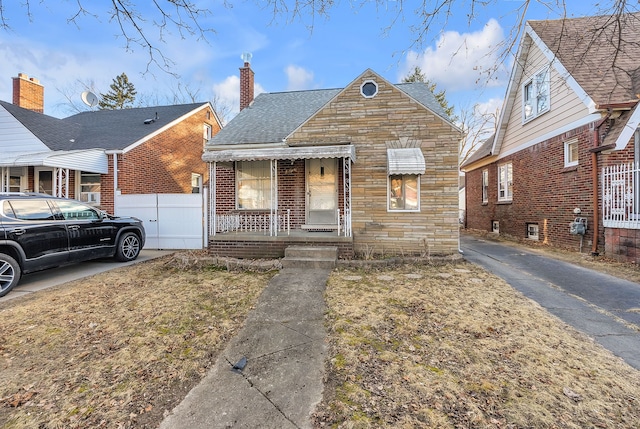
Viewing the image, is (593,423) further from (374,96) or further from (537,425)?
(374,96)

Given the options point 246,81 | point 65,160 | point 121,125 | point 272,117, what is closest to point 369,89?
point 272,117

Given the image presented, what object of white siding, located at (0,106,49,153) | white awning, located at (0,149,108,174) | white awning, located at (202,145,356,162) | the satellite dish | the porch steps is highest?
the satellite dish

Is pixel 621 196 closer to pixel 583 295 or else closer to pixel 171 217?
pixel 583 295

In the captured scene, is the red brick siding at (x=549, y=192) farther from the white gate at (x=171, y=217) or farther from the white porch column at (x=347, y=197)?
the white gate at (x=171, y=217)

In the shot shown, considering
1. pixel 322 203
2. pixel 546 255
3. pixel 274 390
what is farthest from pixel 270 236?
pixel 546 255

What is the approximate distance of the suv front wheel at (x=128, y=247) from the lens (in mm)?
8086

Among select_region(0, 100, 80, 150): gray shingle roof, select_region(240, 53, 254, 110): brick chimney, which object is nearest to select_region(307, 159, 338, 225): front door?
select_region(240, 53, 254, 110): brick chimney

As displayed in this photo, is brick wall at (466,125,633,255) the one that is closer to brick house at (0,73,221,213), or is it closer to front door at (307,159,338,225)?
front door at (307,159,338,225)

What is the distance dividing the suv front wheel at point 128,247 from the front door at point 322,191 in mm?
5179

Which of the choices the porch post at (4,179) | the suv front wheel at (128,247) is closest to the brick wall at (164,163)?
the porch post at (4,179)

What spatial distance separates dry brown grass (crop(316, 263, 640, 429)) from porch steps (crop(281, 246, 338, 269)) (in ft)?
7.16

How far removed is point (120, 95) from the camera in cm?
3222

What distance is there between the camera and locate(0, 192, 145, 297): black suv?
5445 mm

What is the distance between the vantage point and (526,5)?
3873mm
